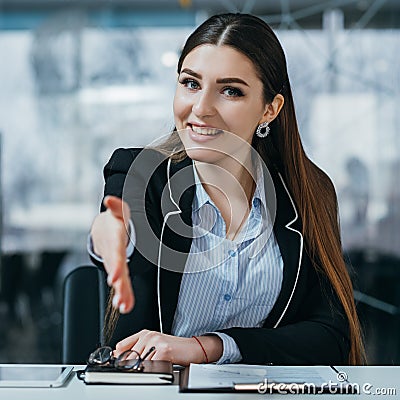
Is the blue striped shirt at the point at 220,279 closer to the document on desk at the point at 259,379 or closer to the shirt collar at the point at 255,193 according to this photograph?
the shirt collar at the point at 255,193

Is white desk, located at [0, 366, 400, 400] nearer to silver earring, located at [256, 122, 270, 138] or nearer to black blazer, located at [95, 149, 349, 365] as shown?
black blazer, located at [95, 149, 349, 365]

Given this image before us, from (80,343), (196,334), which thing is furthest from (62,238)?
(196,334)

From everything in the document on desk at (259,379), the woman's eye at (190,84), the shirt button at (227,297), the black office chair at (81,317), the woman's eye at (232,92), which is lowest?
the black office chair at (81,317)

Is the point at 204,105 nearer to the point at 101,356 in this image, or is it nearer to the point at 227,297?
the point at 227,297

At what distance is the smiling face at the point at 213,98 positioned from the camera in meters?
1.72

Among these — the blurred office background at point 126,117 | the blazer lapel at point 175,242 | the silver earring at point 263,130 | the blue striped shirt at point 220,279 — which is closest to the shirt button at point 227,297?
the blue striped shirt at point 220,279

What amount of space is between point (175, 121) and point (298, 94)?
1860 millimetres

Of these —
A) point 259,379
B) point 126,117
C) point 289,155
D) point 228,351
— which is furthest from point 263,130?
point 126,117

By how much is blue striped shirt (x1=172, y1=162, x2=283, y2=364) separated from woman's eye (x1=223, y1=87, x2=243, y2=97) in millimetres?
200

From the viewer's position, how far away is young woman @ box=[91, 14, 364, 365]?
68.0 inches

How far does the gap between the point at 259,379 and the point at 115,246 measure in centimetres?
35

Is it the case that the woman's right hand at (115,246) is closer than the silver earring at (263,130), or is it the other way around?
the woman's right hand at (115,246)

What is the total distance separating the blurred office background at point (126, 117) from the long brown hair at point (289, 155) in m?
1.64

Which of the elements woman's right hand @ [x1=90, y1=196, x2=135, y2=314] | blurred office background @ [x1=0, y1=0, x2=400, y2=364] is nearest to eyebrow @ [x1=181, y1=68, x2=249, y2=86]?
woman's right hand @ [x1=90, y1=196, x2=135, y2=314]
